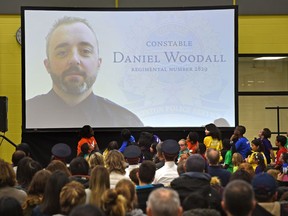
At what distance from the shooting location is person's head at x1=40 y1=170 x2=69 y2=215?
4566 millimetres

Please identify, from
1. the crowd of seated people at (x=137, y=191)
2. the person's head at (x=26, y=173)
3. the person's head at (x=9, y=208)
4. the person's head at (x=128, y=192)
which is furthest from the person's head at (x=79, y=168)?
the person's head at (x=9, y=208)

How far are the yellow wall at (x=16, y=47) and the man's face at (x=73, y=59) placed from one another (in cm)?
170

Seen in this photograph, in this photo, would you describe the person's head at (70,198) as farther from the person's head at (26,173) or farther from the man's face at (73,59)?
the man's face at (73,59)

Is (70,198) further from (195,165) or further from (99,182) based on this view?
(195,165)

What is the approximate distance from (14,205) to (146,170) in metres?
1.91

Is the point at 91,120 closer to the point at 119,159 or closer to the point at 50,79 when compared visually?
the point at 50,79

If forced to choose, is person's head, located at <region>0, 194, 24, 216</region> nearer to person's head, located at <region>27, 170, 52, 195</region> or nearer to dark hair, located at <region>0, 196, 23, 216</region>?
dark hair, located at <region>0, 196, 23, 216</region>

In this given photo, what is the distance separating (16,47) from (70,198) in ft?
35.9

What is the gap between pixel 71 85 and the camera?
13.3 meters

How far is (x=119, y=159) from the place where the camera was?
20.8 feet

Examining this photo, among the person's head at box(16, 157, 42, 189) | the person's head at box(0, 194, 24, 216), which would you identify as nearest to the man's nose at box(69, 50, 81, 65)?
the person's head at box(16, 157, 42, 189)

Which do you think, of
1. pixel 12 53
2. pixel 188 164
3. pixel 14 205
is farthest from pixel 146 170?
pixel 12 53

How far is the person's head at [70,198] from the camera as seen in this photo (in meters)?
4.29

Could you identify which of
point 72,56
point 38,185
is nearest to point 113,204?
point 38,185
